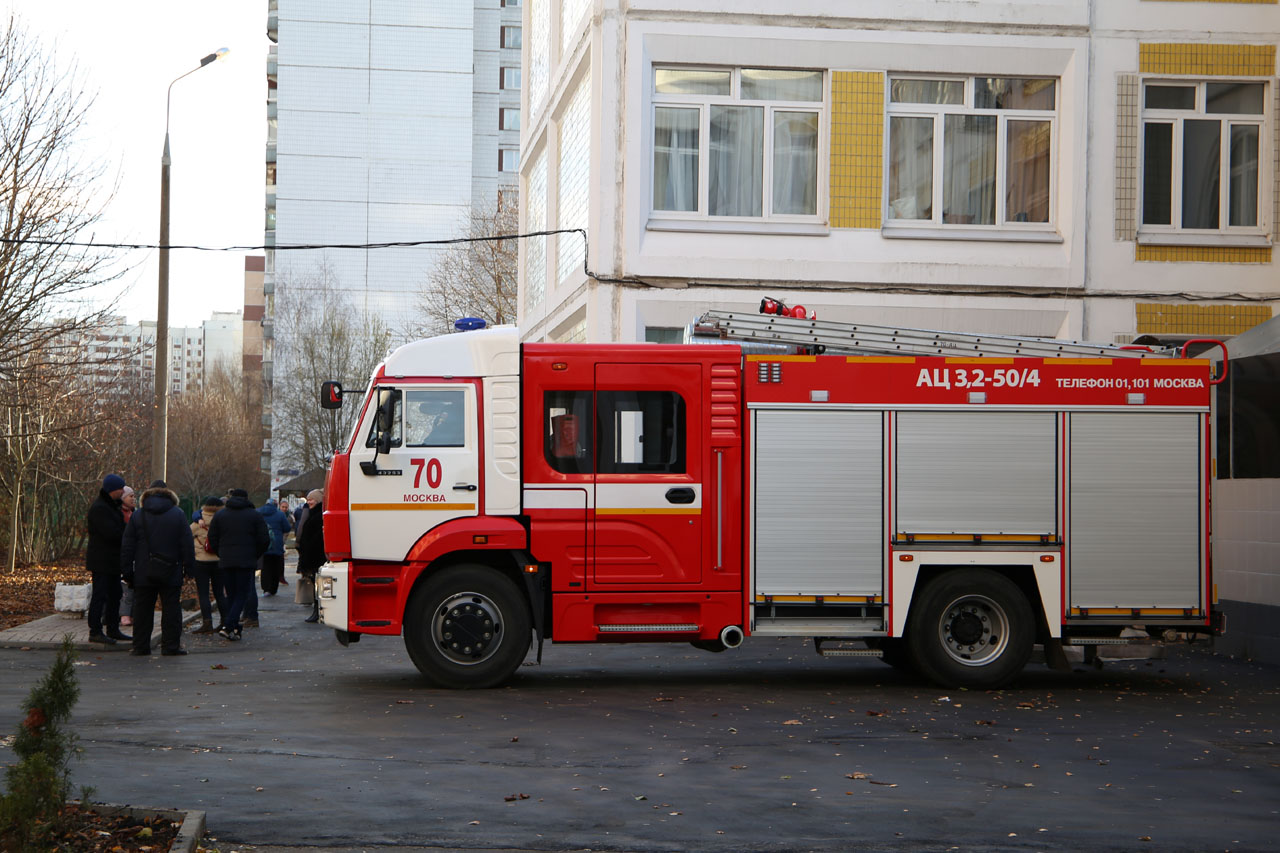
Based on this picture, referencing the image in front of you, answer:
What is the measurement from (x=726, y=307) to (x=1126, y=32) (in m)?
6.44

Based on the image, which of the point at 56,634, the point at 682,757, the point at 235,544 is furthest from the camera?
the point at 235,544

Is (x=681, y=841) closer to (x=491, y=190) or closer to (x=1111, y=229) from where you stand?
(x=1111, y=229)

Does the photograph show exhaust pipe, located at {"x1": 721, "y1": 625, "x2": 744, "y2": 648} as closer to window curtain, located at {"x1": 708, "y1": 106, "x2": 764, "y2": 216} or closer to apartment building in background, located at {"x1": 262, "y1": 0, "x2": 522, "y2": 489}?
window curtain, located at {"x1": 708, "y1": 106, "x2": 764, "y2": 216}

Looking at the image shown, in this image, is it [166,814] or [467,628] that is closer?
[166,814]

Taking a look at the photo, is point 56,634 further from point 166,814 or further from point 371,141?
point 371,141

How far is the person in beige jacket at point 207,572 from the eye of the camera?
684 inches

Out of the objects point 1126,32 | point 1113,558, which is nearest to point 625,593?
point 1113,558

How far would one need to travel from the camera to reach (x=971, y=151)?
64.2 feet

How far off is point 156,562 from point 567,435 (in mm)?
5280

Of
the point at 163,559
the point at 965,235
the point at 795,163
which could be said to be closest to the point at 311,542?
the point at 163,559

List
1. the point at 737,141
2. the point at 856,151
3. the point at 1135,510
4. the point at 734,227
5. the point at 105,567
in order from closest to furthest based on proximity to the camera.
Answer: the point at 1135,510
the point at 105,567
the point at 734,227
the point at 856,151
the point at 737,141

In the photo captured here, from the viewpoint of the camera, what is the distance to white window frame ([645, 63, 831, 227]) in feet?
62.1

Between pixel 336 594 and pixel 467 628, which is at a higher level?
pixel 336 594

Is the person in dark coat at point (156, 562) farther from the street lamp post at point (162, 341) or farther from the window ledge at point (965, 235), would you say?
the window ledge at point (965, 235)
